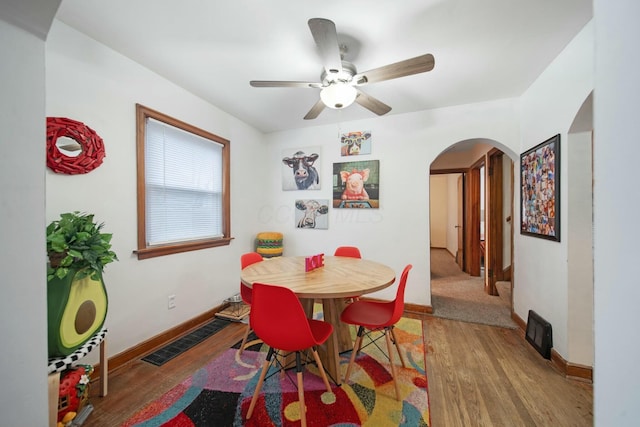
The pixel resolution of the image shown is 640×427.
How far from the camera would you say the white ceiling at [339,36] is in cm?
145

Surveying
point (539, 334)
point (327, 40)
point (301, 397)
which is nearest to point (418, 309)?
point (539, 334)

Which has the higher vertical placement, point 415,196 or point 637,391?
point 415,196

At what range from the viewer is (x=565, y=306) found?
180cm

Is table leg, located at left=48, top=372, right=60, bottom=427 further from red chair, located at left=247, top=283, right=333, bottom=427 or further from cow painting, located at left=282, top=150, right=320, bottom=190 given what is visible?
cow painting, located at left=282, top=150, right=320, bottom=190

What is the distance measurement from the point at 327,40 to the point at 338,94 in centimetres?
37

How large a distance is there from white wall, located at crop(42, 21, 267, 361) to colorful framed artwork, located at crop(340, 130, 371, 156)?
1.69 m

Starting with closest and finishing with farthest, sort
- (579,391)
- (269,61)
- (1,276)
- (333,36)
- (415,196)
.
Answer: (1,276) → (333,36) → (579,391) → (269,61) → (415,196)

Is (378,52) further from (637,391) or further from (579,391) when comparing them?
(579,391)

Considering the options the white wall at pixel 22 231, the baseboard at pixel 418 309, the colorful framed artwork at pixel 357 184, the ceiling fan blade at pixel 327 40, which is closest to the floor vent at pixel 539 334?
the baseboard at pixel 418 309

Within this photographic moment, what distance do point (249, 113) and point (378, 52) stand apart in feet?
5.88

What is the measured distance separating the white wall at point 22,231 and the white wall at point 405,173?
2793mm

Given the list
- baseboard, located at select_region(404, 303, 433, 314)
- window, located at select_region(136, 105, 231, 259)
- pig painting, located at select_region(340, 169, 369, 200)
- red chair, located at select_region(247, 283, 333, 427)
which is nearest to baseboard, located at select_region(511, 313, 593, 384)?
baseboard, located at select_region(404, 303, 433, 314)

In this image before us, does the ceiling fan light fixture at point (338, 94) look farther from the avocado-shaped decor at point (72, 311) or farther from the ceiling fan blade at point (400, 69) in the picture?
the avocado-shaped decor at point (72, 311)

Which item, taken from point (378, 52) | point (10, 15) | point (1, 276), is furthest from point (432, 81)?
point (1, 276)
